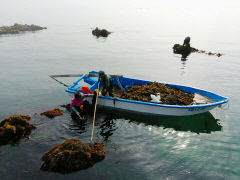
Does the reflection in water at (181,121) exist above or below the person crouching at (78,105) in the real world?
below

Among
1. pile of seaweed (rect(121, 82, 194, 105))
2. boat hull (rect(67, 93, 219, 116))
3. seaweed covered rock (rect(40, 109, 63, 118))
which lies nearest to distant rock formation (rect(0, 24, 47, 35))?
seaweed covered rock (rect(40, 109, 63, 118))

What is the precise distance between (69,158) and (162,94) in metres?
8.95

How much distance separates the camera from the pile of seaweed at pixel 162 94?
50.7 feet

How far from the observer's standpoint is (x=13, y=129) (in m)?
12.2

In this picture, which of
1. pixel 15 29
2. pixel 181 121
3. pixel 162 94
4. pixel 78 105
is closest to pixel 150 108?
pixel 162 94

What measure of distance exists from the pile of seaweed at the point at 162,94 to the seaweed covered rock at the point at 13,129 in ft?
24.2

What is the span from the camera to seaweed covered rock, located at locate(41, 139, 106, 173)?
32.7ft

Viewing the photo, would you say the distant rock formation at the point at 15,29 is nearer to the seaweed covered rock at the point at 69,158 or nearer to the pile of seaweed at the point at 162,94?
the pile of seaweed at the point at 162,94

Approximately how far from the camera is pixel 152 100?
605 inches

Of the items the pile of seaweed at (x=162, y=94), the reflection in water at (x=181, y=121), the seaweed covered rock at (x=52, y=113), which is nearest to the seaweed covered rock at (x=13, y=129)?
the seaweed covered rock at (x=52, y=113)

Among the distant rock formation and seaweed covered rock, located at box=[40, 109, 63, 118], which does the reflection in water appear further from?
the distant rock formation

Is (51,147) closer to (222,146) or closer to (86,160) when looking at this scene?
(86,160)

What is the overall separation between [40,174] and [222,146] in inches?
419

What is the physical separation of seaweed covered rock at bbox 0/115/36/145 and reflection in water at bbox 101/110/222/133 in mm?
6307
